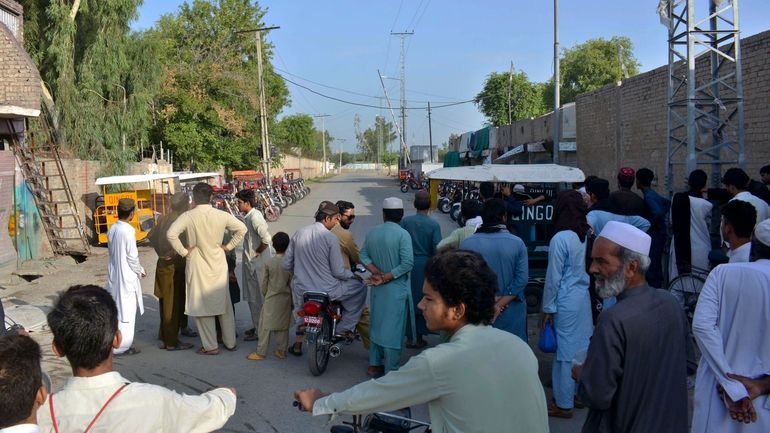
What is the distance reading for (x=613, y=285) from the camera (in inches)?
115

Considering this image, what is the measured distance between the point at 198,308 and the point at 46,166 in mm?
10568

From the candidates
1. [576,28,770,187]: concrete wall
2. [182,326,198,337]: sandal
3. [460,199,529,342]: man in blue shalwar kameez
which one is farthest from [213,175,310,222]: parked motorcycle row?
[460,199,529,342]: man in blue shalwar kameez

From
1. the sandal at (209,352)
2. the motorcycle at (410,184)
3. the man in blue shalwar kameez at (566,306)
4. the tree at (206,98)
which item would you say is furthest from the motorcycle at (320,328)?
the motorcycle at (410,184)

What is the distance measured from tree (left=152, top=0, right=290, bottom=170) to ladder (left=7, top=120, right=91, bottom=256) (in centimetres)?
1478

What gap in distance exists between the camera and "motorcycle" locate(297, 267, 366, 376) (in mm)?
6188

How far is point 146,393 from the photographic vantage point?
7.88 feet

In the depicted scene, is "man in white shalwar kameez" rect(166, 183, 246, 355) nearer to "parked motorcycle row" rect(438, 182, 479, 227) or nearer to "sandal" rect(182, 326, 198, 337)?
"sandal" rect(182, 326, 198, 337)

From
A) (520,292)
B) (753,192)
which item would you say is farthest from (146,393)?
(753,192)

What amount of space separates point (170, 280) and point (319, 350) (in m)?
2.19

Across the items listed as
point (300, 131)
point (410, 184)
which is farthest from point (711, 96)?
point (300, 131)

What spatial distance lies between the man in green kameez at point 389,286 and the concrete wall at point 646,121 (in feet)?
23.6

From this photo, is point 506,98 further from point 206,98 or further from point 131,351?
point 131,351

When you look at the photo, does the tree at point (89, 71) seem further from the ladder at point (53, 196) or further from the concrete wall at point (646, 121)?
the concrete wall at point (646, 121)

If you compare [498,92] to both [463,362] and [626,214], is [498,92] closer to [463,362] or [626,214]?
[626,214]
